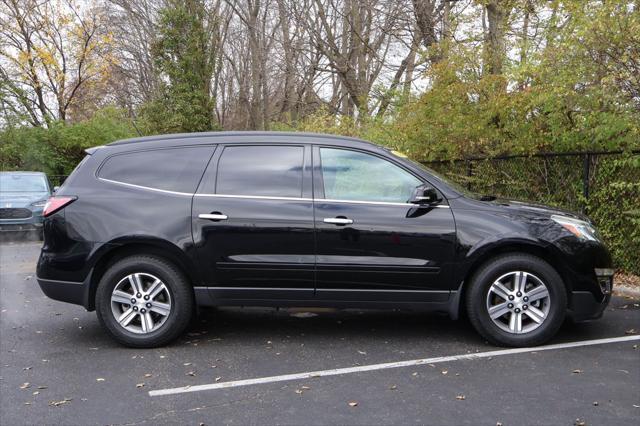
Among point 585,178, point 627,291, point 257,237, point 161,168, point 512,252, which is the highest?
point 161,168

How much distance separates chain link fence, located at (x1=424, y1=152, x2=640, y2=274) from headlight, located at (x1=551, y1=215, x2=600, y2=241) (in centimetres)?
210

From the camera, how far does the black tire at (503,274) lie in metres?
4.65

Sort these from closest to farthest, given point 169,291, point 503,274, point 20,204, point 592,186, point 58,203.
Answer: point 503,274 → point 169,291 → point 58,203 → point 592,186 → point 20,204

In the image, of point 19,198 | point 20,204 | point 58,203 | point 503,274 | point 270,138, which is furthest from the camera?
point 19,198

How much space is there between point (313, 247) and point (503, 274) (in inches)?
63.5

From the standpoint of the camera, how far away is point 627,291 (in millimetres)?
6660

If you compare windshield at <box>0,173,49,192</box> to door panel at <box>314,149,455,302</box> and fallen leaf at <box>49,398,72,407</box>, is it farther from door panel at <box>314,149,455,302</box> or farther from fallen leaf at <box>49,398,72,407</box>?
door panel at <box>314,149,455,302</box>

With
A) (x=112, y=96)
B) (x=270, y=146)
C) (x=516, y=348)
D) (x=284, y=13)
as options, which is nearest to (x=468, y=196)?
(x=516, y=348)

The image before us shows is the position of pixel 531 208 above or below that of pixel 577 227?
above

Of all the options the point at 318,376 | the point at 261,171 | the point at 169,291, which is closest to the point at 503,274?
the point at 318,376

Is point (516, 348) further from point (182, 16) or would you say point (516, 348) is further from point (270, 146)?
point (182, 16)

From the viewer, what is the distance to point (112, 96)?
37.6 metres

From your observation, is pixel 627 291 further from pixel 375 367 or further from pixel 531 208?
pixel 375 367

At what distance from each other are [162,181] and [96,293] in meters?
1.12
